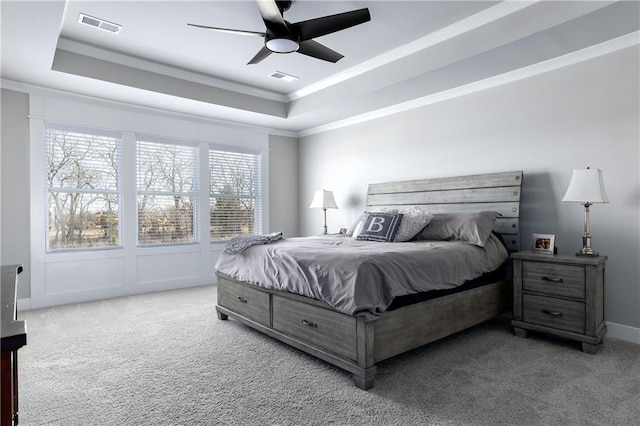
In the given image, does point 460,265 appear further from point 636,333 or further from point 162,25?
point 162,25

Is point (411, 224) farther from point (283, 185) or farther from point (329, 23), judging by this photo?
point (283, 185)

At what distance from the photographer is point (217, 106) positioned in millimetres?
4742

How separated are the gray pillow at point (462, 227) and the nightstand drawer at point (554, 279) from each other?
1.38 feet

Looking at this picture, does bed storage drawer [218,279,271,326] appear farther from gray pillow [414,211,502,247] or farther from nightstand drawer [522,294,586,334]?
nightstand drawer [522,294,586,334]

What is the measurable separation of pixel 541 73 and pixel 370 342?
3.01 metres

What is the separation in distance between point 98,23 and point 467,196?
151 inches

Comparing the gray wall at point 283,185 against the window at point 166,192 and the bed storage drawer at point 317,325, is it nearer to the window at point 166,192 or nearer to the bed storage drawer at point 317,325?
the window at point 166,192

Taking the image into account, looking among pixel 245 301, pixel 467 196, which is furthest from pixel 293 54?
pixel 245 301

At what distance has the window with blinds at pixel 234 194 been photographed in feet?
18.1

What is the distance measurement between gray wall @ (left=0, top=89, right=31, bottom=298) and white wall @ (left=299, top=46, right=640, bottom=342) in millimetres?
4196

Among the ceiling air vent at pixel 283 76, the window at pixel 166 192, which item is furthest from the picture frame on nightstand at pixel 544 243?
the window at pixel 166 192

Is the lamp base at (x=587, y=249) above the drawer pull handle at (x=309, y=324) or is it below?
above

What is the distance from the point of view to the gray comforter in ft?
7.32

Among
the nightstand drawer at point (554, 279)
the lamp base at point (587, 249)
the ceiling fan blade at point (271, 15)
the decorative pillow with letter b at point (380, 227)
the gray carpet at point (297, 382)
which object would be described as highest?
the ceiling fan blade at point (271, 15)
